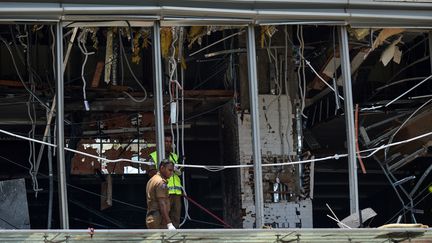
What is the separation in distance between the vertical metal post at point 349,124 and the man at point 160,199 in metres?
2.68

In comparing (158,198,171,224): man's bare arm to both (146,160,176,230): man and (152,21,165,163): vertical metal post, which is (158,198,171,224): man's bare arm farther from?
(152,21,165,163): vertical metal post

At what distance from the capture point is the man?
11914 mm

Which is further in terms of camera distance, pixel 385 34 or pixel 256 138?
pixel 385 34

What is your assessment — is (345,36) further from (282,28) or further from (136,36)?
(136,36)

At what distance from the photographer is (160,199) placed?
39.5 feet

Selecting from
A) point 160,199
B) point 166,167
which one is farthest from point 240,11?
point 160,199

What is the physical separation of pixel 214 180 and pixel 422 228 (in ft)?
22.1

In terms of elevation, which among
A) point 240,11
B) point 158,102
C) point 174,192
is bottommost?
point 174,192

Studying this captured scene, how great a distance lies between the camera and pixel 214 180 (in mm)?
18031

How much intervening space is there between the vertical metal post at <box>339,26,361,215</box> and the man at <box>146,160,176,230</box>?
2676 mm

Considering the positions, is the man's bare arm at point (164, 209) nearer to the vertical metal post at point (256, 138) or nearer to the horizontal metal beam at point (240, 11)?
the vertical metal post at point (256, 138)

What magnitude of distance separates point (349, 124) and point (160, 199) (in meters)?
2.98

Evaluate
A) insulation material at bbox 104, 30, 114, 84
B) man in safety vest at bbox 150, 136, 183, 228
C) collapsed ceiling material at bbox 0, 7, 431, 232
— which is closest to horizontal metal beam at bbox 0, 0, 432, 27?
collapsed ceiling material at bbox 0, 7, 431, 232

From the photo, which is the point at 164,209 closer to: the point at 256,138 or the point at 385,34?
the point at 256,138
